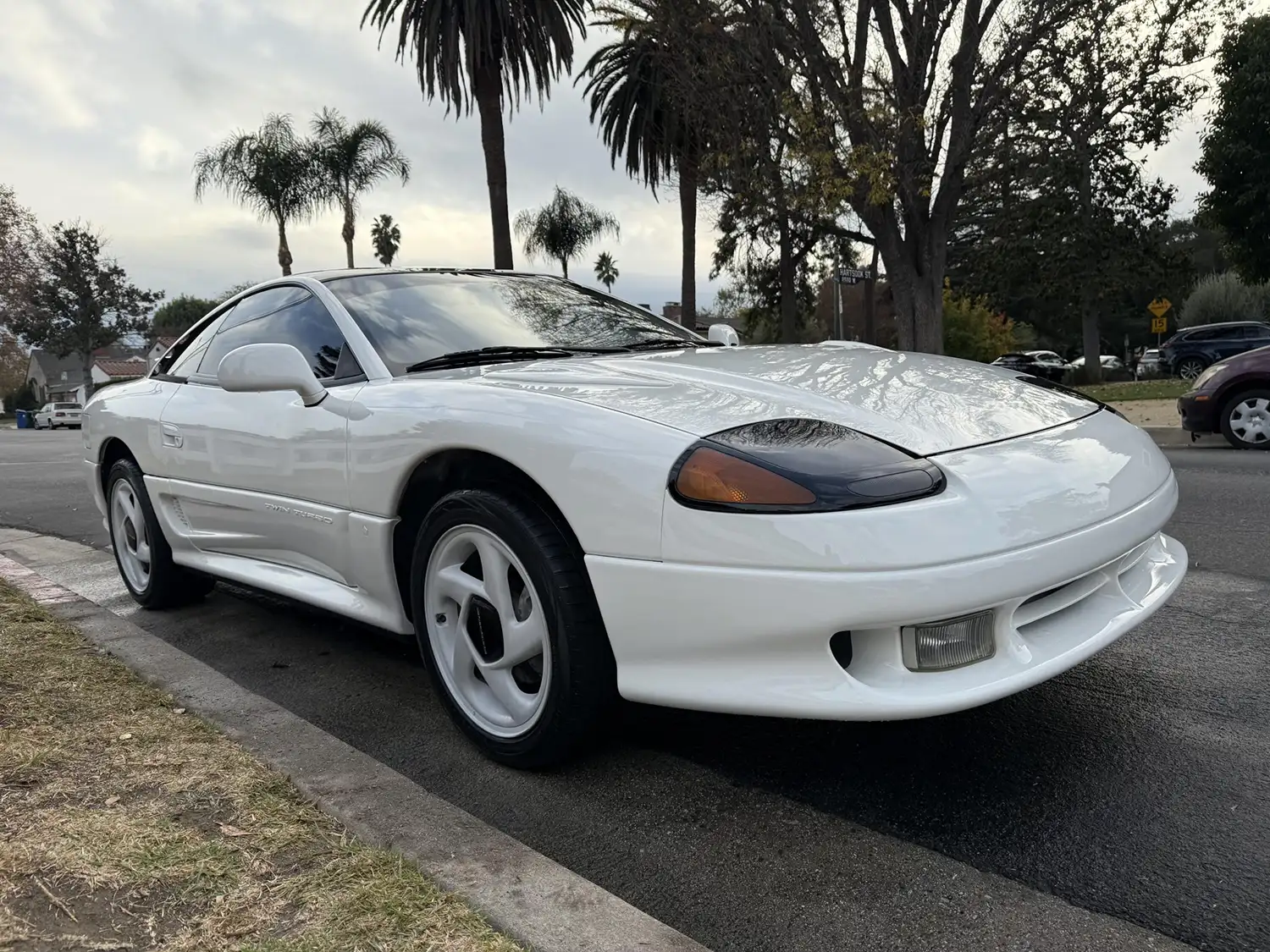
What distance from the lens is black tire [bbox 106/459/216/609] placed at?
13.2 feet

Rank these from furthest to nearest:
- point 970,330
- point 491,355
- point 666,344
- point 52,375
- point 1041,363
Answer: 1. point 52,375
2. point 970,330
3. point 1041,363
4. point 666,344
5. point 491,355

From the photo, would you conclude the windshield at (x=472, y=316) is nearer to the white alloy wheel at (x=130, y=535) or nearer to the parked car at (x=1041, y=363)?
the white alloy wheel at (x=130, y=535)

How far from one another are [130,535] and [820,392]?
344 centimetres

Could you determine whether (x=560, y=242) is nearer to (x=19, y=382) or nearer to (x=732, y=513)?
(x=732, y=513)

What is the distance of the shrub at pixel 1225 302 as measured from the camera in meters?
38.6

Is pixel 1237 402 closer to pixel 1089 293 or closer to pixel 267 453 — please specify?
pixel 267 453

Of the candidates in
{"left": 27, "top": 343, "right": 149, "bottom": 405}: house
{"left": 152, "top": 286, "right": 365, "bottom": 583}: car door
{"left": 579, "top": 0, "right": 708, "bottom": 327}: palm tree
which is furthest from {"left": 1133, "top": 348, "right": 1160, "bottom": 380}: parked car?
{"left": 27, "top": 343, "right": 149, "bottom": 405}: house

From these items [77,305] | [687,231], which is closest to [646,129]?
[687,231]

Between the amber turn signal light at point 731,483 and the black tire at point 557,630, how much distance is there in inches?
14.3

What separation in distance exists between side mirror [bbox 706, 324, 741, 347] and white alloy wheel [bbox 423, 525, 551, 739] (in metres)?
1.77

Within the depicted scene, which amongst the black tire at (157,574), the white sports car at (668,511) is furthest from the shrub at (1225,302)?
the black tire at (157,574)

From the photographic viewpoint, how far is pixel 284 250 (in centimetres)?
2609

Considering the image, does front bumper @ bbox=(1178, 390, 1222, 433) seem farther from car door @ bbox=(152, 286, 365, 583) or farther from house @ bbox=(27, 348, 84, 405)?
house @ bbox=(27, 348, 84, 405)

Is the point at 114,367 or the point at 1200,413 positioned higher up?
the point at 114,367
